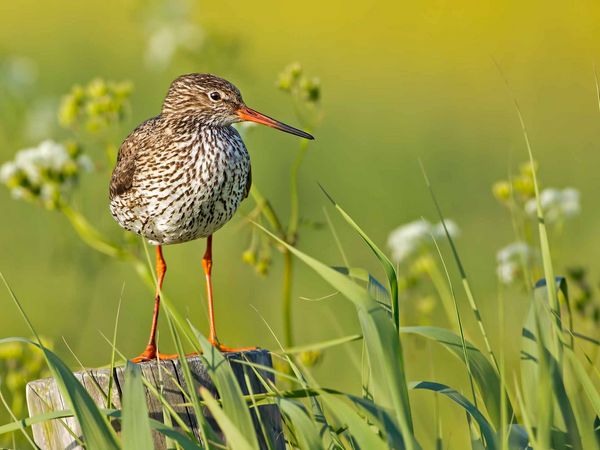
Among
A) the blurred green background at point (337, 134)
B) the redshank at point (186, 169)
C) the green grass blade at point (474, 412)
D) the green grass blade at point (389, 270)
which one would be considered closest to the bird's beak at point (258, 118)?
the redshank at point (186, 169)

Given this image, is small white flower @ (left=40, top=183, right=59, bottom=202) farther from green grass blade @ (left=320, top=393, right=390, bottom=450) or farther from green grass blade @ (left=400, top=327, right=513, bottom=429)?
green grass blade @ (left=320, top=393, right=390, bottom=450)

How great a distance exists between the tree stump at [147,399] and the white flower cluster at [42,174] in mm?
2227

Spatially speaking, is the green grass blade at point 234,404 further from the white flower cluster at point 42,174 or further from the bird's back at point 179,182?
the white flower cluster at point 42,174

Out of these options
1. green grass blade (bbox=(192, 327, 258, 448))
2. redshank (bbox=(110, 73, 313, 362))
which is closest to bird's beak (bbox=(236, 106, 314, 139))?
redshank (bbox=(110, 73, 313, 362))

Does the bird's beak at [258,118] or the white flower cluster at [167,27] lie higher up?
the white flower cluster at [167,27]

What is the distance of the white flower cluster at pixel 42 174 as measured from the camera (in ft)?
20.2

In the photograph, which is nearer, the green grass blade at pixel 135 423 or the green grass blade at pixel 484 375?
the green grass blade at pixel 135 423

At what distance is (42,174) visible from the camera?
6168mm

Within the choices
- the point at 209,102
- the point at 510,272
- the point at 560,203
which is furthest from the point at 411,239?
the point at 209,102

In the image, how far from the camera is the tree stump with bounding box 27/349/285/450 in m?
3.94

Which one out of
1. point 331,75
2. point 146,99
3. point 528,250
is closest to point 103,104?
point 528,250

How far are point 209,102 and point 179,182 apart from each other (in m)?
0.67

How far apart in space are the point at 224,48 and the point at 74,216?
1.95 m

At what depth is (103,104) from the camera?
6.29 m
